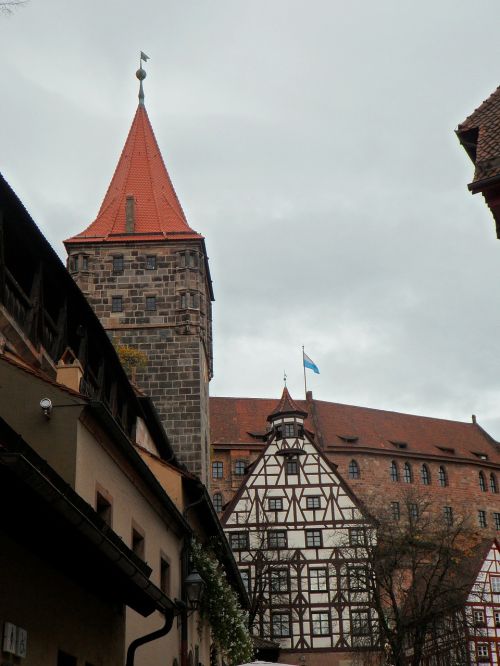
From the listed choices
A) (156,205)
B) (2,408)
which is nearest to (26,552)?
(2,408)

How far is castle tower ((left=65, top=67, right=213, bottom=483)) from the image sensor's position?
3481cm

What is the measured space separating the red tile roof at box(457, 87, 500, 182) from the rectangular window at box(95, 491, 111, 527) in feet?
18.5

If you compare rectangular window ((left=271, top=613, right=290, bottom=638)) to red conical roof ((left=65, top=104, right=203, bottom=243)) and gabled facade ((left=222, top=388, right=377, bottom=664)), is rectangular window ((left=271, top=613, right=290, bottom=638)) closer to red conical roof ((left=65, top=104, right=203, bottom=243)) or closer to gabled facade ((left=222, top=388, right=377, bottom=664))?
gabled facade ((left=222, top=388, right=377, bottom=664))

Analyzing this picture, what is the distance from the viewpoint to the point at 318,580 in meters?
42.0

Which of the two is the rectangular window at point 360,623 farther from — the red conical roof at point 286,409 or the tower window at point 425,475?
the tower window at point 425,475

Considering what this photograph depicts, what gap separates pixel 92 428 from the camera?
1067 cm

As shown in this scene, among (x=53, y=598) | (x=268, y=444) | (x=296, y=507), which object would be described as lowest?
(x=53, y=598)

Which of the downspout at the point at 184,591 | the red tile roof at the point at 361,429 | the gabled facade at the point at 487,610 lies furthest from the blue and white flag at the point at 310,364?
the downspout at the point at 184,591

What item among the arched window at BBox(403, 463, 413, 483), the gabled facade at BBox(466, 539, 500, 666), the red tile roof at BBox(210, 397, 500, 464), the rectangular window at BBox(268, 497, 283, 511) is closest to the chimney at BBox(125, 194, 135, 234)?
the rectangular window at BBox(268, 497, 283, 511)

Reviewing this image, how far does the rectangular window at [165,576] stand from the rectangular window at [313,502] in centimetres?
2816

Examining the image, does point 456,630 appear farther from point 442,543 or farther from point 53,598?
point 53,598

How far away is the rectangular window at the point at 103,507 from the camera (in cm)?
1107

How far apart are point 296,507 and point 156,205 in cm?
1398

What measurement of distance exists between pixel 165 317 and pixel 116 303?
2.01 m
